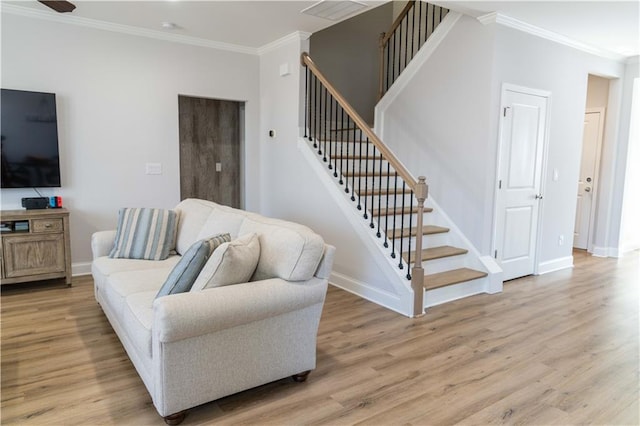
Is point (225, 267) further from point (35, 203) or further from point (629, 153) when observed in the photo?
point (629, 153)

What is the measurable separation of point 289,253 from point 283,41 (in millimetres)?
3410

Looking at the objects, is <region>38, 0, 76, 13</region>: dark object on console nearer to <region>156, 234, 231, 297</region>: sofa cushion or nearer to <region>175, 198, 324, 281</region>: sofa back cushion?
<region>175, 198, 324, 281</region>: sofa back cushion

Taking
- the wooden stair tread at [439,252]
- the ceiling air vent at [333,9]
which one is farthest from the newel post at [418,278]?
the ceiling air vent at [333,9]

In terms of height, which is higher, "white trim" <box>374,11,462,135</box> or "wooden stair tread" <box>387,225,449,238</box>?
"white trim" <box>374,11,462,135</box>

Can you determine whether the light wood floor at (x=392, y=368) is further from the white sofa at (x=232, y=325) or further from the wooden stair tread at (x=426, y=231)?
the wooden stair tread at (x=426, y=231)

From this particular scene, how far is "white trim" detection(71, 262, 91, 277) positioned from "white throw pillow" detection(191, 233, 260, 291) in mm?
3086

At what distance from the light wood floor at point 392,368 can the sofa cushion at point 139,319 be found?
1.08 feet

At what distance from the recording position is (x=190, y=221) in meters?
3.57

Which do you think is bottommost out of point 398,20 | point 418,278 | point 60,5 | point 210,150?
point 418,278

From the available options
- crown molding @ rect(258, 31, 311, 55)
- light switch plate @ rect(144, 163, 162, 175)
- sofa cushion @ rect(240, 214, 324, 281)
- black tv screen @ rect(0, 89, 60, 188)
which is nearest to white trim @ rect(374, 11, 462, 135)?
crown molding @ rect(258, 31, 311, 55)

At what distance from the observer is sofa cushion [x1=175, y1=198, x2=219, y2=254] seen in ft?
11.3

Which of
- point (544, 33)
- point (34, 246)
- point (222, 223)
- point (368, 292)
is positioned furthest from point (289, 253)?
point (544, 33)

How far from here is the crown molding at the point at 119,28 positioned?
13.3 ft

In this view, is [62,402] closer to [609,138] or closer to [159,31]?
[159,31]
